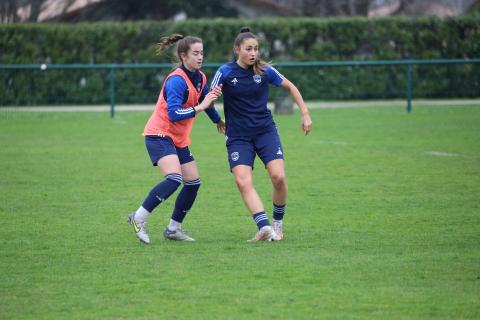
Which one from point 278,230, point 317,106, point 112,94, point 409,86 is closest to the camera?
point 278,230

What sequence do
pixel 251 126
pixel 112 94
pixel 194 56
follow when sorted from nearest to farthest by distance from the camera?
pixel 194 56, pixel 251 126, pixel 112 94

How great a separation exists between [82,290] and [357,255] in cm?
228

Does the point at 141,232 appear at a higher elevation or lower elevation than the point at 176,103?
lower

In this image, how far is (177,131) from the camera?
27.3ft

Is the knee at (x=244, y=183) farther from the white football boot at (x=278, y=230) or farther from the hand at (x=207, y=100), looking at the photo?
the hand at (x=207, y=100)

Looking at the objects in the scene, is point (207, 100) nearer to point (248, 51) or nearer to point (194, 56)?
point (194, 56)

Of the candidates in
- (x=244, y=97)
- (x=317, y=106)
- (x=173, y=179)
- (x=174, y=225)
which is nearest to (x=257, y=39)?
(x=244, y=97)

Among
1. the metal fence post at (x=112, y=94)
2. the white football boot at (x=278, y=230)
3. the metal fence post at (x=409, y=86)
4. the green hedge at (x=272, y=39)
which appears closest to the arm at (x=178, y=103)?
the white football boot at (x=278, y=230)

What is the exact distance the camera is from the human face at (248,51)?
8.03 m

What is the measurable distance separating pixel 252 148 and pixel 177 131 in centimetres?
69

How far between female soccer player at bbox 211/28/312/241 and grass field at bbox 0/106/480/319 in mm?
404

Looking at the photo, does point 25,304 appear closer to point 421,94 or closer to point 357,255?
point 357,255

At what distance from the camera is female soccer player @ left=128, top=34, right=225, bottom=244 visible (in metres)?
8.05

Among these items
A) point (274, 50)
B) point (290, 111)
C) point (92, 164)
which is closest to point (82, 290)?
point (92, 164)
